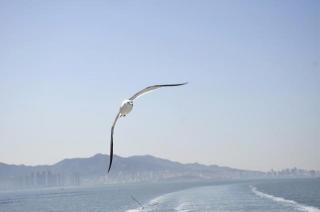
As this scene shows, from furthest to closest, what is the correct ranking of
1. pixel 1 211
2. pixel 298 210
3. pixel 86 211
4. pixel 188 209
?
pixel 1 211 < pixel 86 211 < pixel 188 209 < pixel 298 210

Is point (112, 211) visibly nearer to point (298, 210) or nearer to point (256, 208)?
point (256, 208)

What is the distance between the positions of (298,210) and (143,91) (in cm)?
4412

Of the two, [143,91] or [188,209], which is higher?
[143,91]

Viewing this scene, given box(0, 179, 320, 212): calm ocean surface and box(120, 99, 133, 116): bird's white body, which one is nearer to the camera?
box(120, 99, 133, 116): bird's white body

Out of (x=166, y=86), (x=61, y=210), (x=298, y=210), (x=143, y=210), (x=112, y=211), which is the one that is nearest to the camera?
(x=166, y=86)

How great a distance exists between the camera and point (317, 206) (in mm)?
57625

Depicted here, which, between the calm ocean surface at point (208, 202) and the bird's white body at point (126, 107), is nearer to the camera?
the bird's white body at point (126, 107)

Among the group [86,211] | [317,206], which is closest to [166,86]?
[317,206]

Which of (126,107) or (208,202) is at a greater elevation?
(126,107)

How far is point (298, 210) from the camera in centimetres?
5325

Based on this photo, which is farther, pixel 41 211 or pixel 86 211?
pixel 41 211

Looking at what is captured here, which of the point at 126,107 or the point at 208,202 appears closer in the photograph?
the point at 126,107

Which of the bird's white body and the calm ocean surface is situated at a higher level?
the bird's white body

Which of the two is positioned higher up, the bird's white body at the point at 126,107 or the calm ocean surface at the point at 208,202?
the bird's white body at the point at 126,107
